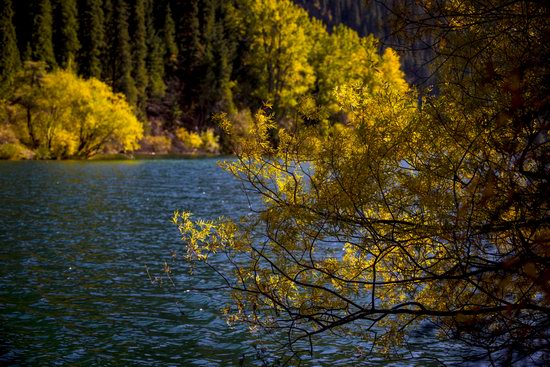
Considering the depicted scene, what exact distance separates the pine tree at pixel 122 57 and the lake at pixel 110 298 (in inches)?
1990

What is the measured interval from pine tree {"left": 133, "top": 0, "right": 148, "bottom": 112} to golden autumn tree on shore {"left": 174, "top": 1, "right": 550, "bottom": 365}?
71.6 meters

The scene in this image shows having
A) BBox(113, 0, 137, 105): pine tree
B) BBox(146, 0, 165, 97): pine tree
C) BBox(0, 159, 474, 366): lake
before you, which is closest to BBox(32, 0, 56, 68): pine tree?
BBox(113, 0, 137, 105): pine tree

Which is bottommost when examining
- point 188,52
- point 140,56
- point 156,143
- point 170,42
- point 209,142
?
point 156,143

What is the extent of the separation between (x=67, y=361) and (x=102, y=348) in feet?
2.10

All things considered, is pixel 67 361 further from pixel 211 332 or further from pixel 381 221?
pixel 381 221

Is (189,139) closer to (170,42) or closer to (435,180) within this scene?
(170,42)

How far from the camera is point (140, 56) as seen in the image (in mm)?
79875

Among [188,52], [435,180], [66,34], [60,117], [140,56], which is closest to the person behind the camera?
[435,180]

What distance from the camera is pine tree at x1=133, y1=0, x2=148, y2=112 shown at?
79.2 m

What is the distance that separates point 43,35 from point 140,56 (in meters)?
11.7

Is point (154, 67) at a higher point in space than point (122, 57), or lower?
higher

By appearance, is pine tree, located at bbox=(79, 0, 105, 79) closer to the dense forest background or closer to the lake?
the dense forest background

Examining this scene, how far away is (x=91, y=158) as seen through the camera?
59.6 meters

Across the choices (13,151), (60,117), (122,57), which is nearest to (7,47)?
(122,57)
